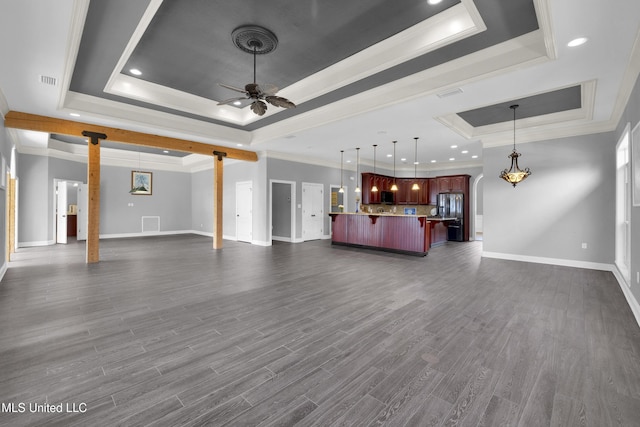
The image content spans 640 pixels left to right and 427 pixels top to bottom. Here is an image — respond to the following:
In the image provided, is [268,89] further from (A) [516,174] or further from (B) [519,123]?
(B) [519,123]

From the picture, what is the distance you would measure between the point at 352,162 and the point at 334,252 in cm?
437

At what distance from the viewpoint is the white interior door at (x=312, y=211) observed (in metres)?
9.95

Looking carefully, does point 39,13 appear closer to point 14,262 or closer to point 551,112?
point 14,262

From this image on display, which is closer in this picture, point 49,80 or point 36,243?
point 49,80

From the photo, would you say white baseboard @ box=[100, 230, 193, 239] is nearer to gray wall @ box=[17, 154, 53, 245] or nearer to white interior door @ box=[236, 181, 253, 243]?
gray wall @ box=[17, 154, 53, 245]

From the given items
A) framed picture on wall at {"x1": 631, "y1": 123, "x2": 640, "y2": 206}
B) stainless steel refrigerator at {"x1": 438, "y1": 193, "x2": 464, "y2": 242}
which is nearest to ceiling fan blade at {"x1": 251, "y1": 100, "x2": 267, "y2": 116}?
framed picture on wall at {"x1": 631, "y1": 123, "x2": 640, "y2": 206}

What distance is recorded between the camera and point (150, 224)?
1136cm

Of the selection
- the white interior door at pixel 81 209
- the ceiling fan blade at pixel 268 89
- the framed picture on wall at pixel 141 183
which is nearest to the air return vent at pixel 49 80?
the ceiling fan blade at pixel 268 89

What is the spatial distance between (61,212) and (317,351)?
10240 millimetres

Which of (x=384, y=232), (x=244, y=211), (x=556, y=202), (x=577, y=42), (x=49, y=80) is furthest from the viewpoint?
(x=244, y=211)

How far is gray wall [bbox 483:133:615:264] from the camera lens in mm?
5656

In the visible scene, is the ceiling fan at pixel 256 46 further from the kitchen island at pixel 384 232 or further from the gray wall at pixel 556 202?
the gray wall at pixel 556 202

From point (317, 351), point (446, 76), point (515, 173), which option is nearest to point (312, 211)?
point (515, 173)

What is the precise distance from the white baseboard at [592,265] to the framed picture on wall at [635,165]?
3.89ft
